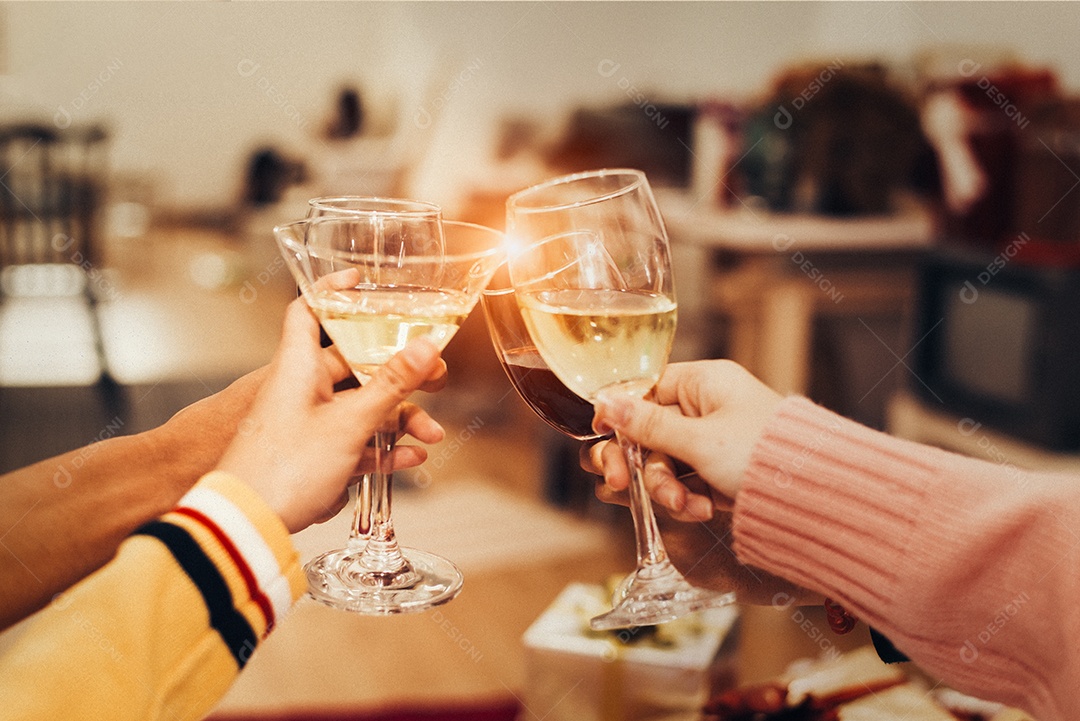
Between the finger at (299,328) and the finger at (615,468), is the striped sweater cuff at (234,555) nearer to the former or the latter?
the finger at (299,328)

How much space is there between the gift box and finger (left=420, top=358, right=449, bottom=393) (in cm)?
39

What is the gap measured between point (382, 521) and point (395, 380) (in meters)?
0.14

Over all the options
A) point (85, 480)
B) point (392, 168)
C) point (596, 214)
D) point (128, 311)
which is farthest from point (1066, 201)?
point (128, 311)

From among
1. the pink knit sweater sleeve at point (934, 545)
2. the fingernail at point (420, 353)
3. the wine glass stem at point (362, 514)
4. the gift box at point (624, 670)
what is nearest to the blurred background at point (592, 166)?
the gift box at point (624, 670)

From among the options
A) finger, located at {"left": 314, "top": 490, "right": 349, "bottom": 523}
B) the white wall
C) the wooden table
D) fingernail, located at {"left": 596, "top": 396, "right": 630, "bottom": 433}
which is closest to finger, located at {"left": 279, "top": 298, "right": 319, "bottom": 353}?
finger, located at {"left": 314, "top": 490, "right": 349, "bottom": 523}

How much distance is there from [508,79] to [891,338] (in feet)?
10.7

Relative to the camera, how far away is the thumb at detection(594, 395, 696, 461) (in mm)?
769

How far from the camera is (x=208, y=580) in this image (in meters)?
0.62

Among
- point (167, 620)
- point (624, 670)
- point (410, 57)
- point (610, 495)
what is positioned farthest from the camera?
point (410, 57)

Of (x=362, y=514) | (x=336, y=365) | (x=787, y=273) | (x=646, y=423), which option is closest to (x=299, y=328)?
(x=336, y=365)

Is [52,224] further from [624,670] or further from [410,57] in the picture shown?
[624,670]

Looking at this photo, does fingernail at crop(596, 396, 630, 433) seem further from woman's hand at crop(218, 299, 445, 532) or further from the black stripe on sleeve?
the black stripe on sleeve

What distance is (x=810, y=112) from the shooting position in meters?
2.92

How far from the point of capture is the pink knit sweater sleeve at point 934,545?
0.71 metres
